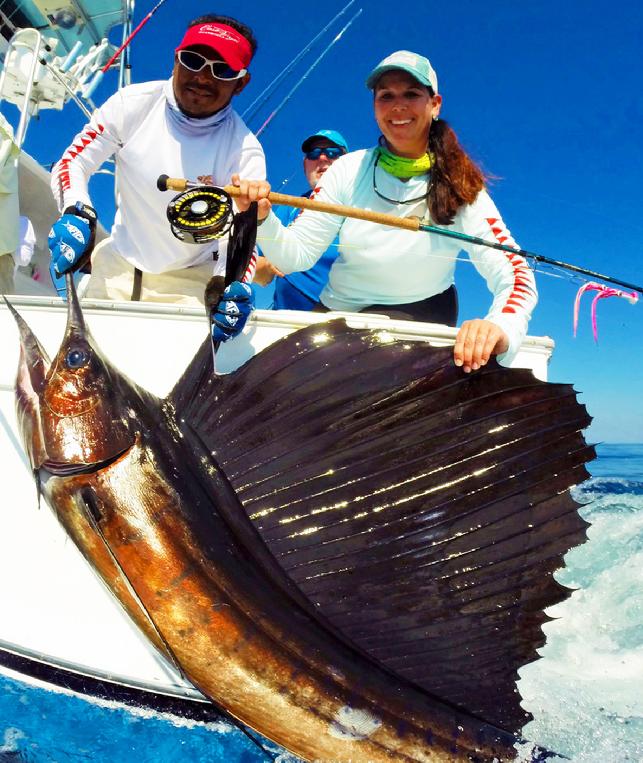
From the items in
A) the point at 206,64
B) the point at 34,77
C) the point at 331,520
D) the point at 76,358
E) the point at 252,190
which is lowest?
the point at 331,520

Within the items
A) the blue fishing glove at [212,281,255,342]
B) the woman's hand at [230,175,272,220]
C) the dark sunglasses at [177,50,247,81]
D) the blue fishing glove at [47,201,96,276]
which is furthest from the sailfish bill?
the dark sunglasses at [177,50,247,81]

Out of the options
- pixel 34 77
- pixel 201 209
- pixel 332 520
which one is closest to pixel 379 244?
pixel 201 209

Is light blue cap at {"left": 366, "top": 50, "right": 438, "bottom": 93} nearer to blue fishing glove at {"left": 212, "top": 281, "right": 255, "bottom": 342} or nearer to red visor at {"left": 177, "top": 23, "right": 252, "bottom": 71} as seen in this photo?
red visor at {"left": 177, "top": 23, "right": 252, "bottom": 71}

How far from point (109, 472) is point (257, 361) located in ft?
1.57

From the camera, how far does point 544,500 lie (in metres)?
1.53

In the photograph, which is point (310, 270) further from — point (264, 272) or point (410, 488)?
point (410, 488)

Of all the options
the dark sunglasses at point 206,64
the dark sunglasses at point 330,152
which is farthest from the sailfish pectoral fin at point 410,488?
the dark sunglasses at point 330,152

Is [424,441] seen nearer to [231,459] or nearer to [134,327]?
[231,459]

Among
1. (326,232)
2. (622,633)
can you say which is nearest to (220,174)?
(326,232)

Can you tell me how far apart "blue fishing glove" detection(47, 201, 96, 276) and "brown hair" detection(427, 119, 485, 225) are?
4.34 ft

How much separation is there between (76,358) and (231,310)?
1.41 feet

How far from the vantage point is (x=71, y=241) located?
1720 millimetres

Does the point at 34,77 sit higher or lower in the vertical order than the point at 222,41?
higher

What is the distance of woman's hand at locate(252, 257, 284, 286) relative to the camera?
378cm
